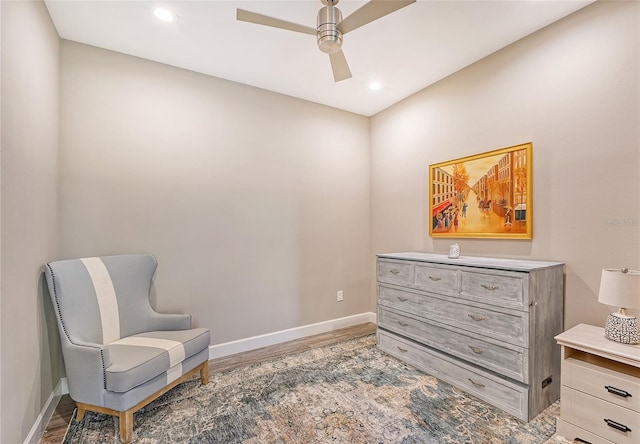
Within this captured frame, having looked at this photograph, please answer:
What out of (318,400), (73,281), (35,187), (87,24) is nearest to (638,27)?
(318,400)

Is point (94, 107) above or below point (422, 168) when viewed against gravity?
above

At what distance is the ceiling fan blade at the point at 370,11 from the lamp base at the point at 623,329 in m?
2.17

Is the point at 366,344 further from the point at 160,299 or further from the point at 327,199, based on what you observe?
the point at 160,299

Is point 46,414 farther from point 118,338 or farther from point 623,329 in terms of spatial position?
point 623,329

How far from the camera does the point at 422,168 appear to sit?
3.37 metres

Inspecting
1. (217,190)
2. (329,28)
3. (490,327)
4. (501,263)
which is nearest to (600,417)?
(490,327)

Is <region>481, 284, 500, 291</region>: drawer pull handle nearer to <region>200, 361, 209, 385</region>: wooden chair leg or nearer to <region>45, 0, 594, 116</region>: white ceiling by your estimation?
<region>45, 0, 594, 116</region>: white ceiling

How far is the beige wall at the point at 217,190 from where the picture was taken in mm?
2494

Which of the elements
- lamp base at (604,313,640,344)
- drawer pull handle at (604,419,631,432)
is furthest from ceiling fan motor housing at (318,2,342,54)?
drawer pull handle at (604,419,631,432)

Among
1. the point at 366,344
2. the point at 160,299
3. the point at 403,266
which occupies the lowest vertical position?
the point at 366,344

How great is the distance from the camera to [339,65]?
2121 mm

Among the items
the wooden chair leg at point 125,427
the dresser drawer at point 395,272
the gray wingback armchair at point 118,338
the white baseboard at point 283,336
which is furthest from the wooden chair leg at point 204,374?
the dresser drawer at point 395,272

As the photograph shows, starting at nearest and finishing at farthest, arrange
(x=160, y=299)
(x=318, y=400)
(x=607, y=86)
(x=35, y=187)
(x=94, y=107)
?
(x=35, y=187) → (x=607, y=86) → (x=318, y=400) → (x=94, y=107) → (x=160, y=299)

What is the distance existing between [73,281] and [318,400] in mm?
1970
